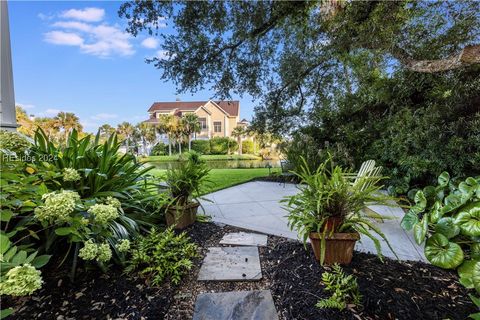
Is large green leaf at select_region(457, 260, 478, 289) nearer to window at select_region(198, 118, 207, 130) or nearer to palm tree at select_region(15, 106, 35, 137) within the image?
palm tree at select_region(15, 106, 35, 137)

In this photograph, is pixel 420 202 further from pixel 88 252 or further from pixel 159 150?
pixel 159 150

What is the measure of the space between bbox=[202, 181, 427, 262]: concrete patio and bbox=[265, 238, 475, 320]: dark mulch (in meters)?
0.32

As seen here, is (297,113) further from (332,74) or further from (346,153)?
(346,153)

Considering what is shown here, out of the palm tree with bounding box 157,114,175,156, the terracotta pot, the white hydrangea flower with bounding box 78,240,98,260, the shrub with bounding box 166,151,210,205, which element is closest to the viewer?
the white hydrangea flower with bounding box 78,240,98,260

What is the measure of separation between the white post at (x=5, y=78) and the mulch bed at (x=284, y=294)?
1873 mm

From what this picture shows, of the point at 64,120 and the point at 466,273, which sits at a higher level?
the point at 64,120

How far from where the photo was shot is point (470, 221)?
188 cm

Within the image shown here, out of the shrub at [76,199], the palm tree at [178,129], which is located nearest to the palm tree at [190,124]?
the palm tree at [178,129]

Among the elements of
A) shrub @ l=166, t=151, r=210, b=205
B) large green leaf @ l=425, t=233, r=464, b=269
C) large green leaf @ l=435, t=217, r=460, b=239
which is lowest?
large green leaf @ l=425, t=233, r=464, b=269

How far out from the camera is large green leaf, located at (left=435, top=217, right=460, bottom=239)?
1993 mm

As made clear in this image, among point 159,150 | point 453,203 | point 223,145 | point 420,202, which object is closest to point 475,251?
point 453,203

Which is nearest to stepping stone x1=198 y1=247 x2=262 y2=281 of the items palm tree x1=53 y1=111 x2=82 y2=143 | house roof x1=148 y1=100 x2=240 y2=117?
palm tree x1=53 y1=111 x2=82 y2=143

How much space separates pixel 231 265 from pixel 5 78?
3091 mm

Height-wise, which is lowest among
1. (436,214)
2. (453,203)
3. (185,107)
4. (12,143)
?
Result: (436,214)
